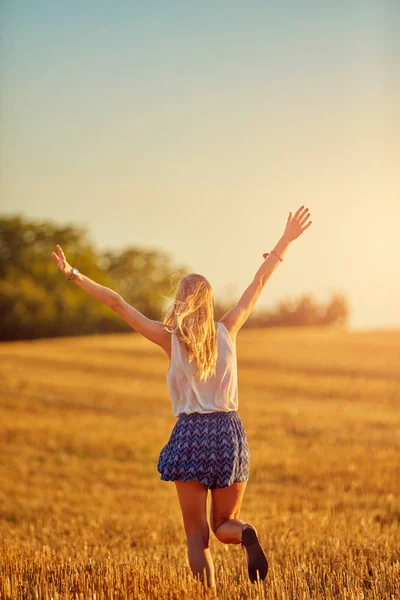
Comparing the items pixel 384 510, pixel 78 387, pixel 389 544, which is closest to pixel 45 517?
pixel 384 510

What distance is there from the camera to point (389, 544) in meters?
7.16

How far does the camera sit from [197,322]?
17.0 ft

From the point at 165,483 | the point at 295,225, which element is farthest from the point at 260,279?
the point at 165,483

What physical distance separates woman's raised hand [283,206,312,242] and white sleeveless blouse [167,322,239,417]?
1138 millimetres

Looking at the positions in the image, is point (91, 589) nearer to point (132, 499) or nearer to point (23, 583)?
point (23, 583)

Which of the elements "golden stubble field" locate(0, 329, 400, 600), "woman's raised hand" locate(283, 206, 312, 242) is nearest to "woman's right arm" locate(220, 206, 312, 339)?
"woman's raised hand" locate(283, 206, 312, 242)

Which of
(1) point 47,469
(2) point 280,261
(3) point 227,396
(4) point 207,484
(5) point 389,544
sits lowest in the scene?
(1) point 47,469

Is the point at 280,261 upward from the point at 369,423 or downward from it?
upward

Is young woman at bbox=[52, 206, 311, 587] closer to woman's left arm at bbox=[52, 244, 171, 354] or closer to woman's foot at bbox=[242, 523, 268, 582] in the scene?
woman's left arm at bbox=[52, 244, 171, 354]

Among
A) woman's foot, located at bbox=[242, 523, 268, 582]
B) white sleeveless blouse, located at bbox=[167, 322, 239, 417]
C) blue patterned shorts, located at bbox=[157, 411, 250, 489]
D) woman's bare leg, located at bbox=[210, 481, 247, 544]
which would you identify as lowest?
woman's foot, located at bbox=[242, 523, 268, 582]

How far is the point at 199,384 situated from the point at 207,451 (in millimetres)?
427

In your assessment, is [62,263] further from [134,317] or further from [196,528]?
[196,528]

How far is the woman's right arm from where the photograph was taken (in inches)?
215

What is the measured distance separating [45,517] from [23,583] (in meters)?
6.09
